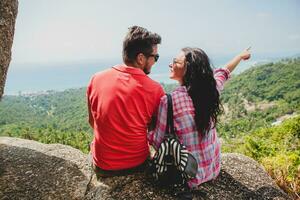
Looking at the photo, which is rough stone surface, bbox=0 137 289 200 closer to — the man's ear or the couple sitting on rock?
the couple sitting on rock

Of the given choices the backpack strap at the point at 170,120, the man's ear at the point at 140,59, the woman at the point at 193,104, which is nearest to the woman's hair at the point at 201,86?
the woman at the point at 193,104

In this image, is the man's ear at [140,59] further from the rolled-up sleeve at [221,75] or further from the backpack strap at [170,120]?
the rolled-up sleeve at [221,75]

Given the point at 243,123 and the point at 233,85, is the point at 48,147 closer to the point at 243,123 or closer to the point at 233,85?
the point at 243,123

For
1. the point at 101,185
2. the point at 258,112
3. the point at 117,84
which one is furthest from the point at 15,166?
the point at 258,112

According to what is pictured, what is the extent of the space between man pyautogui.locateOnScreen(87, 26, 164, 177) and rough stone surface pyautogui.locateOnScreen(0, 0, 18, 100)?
2.40m

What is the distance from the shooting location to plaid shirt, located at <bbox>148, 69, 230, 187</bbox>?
10.8 feet

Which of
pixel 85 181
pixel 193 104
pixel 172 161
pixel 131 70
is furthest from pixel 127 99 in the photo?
pixel 85 181

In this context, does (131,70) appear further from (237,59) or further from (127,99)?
(237,59)

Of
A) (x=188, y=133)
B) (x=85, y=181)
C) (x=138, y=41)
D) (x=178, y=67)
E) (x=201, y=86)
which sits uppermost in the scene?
(x=138, y=41)

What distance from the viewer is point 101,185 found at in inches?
146

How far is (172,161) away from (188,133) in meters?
0.36

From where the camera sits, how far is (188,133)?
3.34 meters

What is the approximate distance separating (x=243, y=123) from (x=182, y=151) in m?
76.8

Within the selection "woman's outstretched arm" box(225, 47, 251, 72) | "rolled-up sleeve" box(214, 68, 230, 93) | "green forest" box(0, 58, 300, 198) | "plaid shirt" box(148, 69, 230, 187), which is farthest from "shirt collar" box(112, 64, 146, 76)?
"green forest" box(0, 58, 300, 198)
